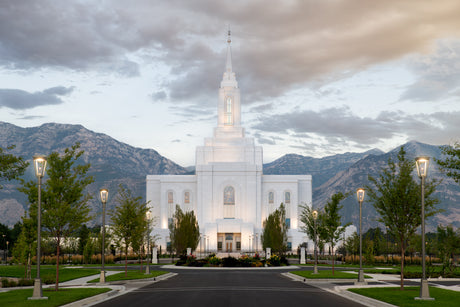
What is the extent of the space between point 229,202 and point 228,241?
29.0ft

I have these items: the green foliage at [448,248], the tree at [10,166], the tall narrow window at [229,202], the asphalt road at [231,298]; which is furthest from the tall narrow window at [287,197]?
the asphalt road at [231,298]

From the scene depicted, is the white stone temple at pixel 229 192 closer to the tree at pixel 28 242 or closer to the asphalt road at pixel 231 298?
the tree at pixel 28 242

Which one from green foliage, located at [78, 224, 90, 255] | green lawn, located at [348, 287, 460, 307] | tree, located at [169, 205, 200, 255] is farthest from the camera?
green foliage, located at [78, 224, 90, 255]

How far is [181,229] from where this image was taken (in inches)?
2694

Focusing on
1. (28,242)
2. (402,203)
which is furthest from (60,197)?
(402,203)

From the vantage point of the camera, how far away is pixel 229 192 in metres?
102

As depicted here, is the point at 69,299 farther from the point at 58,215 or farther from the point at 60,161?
the point at 60,161

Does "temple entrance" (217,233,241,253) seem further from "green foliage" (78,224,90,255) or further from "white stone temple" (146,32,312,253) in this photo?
"green foliage" (78,224,90,255)

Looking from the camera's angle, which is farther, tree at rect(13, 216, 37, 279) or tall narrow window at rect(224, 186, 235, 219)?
tall narrow window at rect(224, 186, 235, 219)

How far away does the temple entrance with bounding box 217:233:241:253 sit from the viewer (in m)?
95.9

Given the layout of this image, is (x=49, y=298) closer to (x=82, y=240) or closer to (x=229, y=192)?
(x=82, y=240)

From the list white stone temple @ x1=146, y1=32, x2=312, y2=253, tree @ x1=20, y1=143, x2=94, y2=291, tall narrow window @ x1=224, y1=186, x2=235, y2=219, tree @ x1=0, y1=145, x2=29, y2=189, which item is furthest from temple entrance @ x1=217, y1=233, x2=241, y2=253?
tree @ x1=20, y1=143, x2=94, y2=291

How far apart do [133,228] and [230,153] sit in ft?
226

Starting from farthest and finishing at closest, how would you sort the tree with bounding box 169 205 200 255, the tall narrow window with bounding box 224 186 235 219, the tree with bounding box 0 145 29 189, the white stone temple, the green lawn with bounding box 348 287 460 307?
1. the tall narrow window with bounding box 224 186 235 219
2. the white stone temple
3. the tree with bounding box 169 205 200 255
4. the tree with bounding box 0 145 29 189
5. the green lawn with bounding box 348 287 460 307
